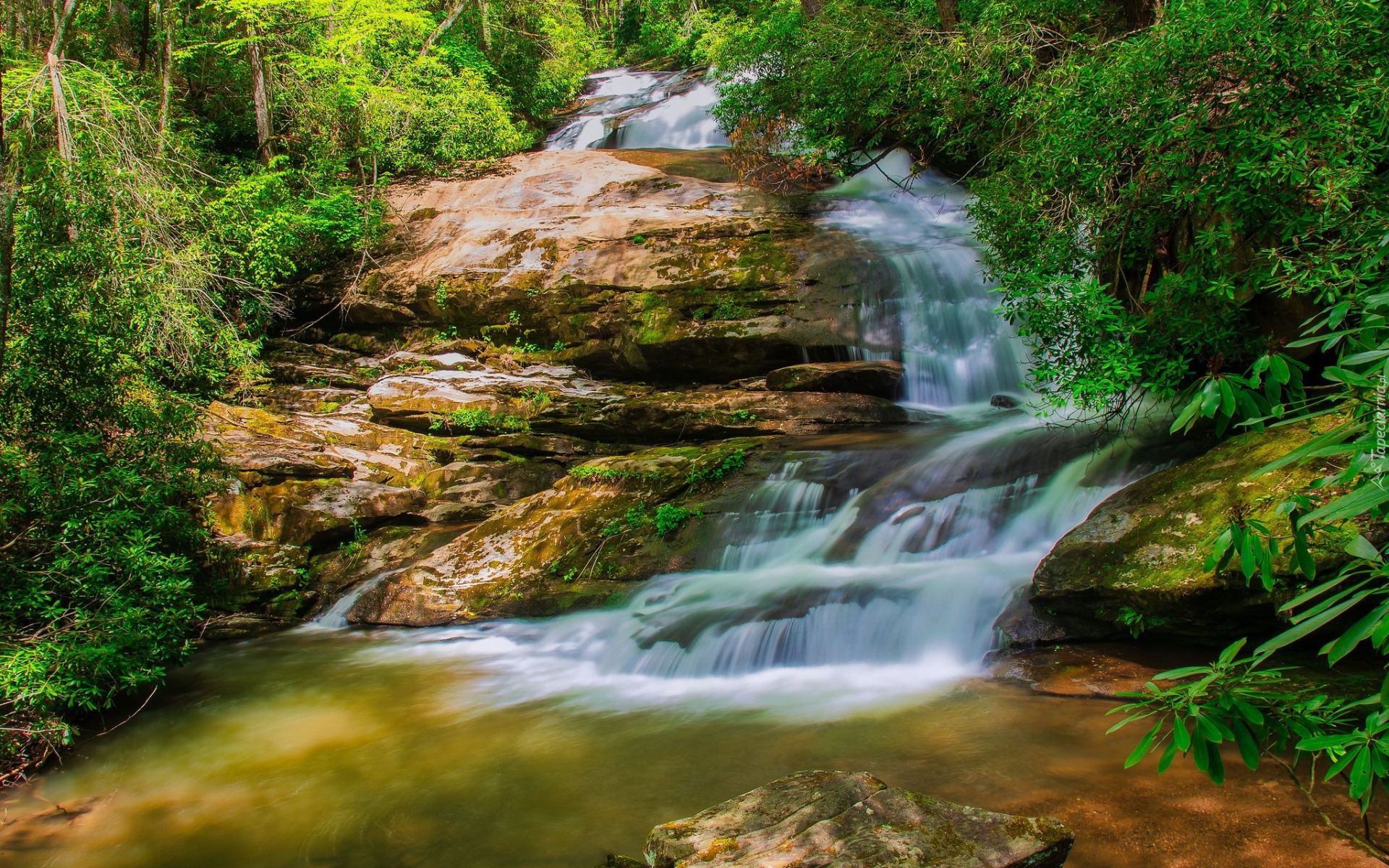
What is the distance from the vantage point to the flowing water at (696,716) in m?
4.20

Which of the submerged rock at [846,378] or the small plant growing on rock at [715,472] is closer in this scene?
the small plant growing on rock at [715,472]

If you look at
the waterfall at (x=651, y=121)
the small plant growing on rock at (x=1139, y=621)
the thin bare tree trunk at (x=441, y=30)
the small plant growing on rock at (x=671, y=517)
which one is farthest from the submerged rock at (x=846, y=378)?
the thin bare tree trunk at (x=441, y=30)

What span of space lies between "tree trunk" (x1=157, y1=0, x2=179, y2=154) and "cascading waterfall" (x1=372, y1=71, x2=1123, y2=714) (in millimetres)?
11670

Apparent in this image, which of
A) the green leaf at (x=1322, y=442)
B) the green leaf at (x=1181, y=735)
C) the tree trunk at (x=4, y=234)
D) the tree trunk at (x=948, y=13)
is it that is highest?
the tree trunk at (x=948, y=13)

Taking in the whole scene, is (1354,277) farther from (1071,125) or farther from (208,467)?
(208,467)

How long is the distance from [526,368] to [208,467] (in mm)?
5672

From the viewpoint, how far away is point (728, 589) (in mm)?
7719

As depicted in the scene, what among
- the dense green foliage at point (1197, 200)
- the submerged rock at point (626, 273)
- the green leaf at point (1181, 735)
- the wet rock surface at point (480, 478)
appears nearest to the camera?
the green leaf at point (1181, 735)

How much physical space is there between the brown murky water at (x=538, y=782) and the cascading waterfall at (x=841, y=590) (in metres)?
0.59

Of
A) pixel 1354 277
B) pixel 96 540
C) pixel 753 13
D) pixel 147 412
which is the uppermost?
pixel 753 13

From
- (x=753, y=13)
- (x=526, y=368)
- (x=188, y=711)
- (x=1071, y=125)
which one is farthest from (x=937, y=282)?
(x=188, y=711)

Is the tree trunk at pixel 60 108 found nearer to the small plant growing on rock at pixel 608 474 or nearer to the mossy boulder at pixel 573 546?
the mossy boulder at pixel 573 546

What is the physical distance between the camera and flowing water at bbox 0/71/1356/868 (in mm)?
4203

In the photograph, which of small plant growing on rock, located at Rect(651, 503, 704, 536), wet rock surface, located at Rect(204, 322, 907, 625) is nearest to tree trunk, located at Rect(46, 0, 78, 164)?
wet rock surface, located at Rect(204, 322, 907, 625)
